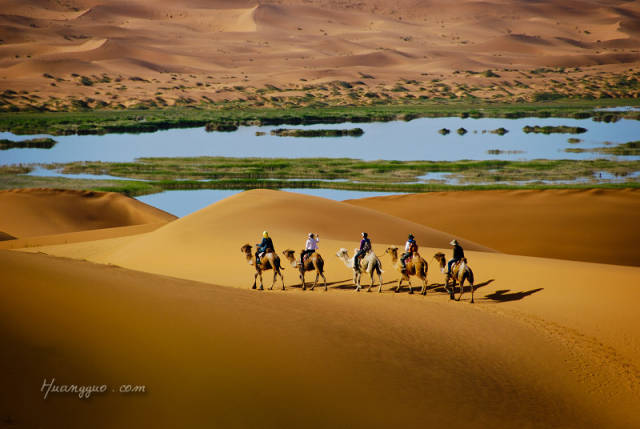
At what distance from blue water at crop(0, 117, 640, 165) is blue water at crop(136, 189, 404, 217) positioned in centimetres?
1379

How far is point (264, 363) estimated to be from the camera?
9.22 m

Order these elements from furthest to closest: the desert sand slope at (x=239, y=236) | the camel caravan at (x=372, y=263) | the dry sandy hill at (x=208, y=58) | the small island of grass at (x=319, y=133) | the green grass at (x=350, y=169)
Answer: the dry sandy hill at (x=208, y=58) < the small island of grass at (x=319, y=133) < the green grass at (x=350, y=169) < the desert sand slope at (x=239, y=236) < the camel caravan at (x=372, y=263)

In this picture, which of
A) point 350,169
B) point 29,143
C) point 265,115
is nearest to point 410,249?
point 350,169

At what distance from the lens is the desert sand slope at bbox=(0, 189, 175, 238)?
37584mm

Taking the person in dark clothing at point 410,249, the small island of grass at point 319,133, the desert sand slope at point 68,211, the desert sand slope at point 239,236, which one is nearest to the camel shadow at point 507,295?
the person in dark clothing at point 410,249

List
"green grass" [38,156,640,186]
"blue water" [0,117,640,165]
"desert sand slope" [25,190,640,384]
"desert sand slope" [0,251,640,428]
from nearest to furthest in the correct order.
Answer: "desert sand slope" [0,251,640,428]
"desert sand slope" [25,190,640,384]
"green grass" [38,156,640,186]
"blue water" [0,117,640,165]

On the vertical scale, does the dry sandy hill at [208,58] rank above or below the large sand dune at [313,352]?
above

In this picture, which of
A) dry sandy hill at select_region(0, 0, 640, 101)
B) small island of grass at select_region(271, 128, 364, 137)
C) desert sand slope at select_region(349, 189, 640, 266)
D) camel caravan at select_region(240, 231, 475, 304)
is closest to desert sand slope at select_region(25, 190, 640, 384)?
camel caravan at select_region(240, 231, 475, 304)

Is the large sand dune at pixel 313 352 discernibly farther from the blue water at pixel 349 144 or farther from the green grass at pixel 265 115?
the green grass at pixel 265 115

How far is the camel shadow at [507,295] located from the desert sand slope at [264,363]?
9.48ft

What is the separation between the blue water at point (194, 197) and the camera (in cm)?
4380

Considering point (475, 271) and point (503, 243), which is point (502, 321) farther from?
point (503, 243)

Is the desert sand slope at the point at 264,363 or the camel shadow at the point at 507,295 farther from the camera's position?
the camel shadow at the point at 507,295

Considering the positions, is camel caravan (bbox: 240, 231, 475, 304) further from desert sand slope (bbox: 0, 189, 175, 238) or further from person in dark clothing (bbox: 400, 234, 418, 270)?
desert sand slope (bbox: 0, 189, 175, 238)
